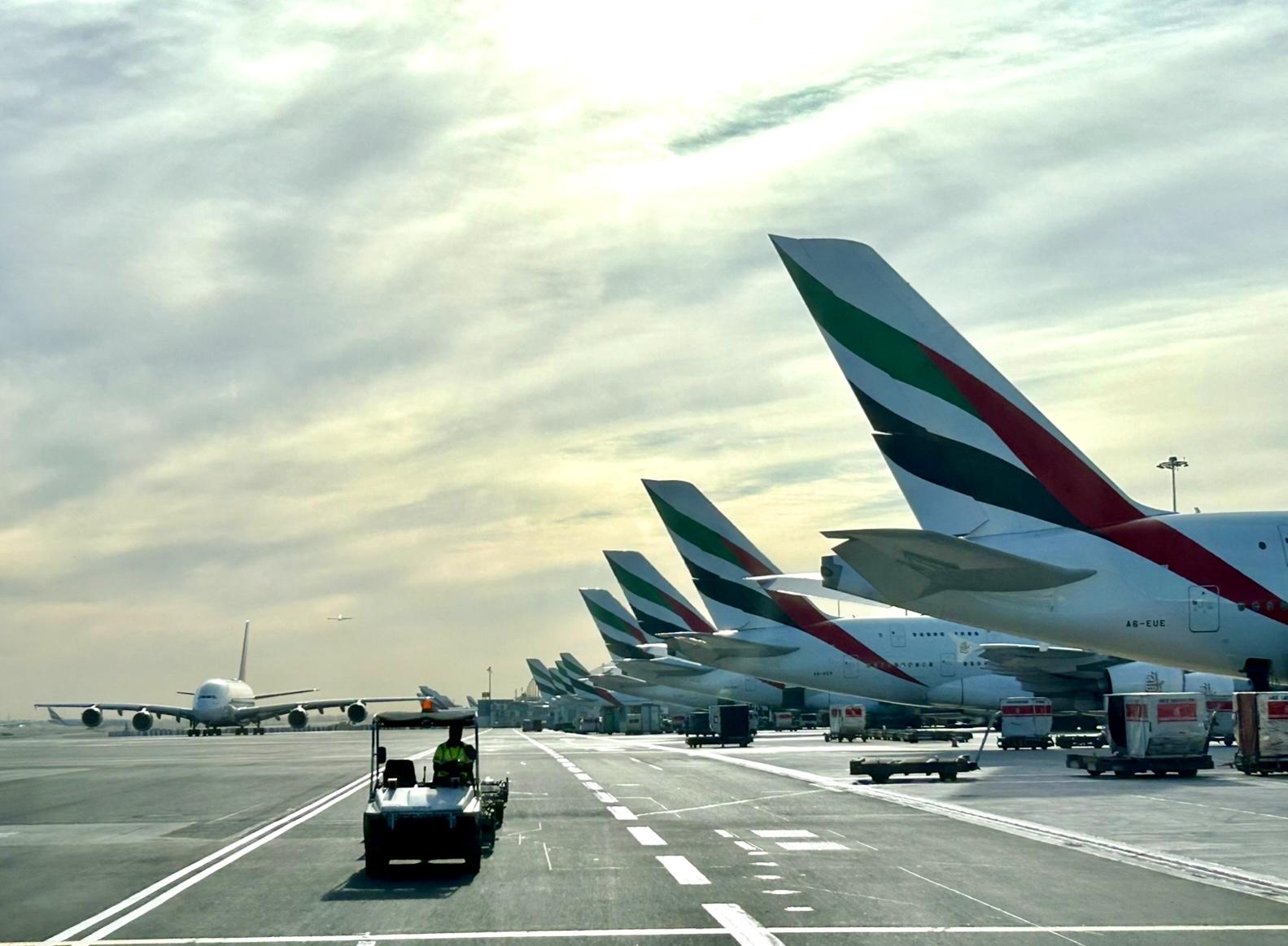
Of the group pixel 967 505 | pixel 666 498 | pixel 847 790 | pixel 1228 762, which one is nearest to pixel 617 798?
pixel 847 790

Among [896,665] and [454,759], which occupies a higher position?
[896,665]

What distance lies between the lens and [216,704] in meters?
120

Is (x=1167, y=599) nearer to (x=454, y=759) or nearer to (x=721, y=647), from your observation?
(x=454, y=759)

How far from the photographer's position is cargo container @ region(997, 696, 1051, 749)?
55.2 m

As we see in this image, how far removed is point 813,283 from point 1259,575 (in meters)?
12.2

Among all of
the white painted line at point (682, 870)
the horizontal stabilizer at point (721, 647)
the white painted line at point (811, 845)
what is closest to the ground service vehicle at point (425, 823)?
the white painted line at point (682, 870)

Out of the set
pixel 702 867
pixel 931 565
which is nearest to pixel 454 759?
pixel 702 867

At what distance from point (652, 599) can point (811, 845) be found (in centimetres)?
6514

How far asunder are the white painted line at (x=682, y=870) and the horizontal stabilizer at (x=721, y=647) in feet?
131

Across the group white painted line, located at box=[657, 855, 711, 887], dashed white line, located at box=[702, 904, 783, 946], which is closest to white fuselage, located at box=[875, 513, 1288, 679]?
white painted line, located at box=[657, 855, 711, 887]

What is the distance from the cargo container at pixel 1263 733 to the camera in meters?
34.0

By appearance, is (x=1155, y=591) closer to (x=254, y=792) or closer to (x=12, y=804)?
(x=254, y=792)

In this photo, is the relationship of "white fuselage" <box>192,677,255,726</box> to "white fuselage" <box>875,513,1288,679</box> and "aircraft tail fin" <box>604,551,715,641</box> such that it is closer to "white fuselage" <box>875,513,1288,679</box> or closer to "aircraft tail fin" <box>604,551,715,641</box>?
"aircraft tail fin" <box>604,551,715,641</box>

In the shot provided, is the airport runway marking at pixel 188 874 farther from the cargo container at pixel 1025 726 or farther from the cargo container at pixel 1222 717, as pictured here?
the cargo container at pixel 1222 717
